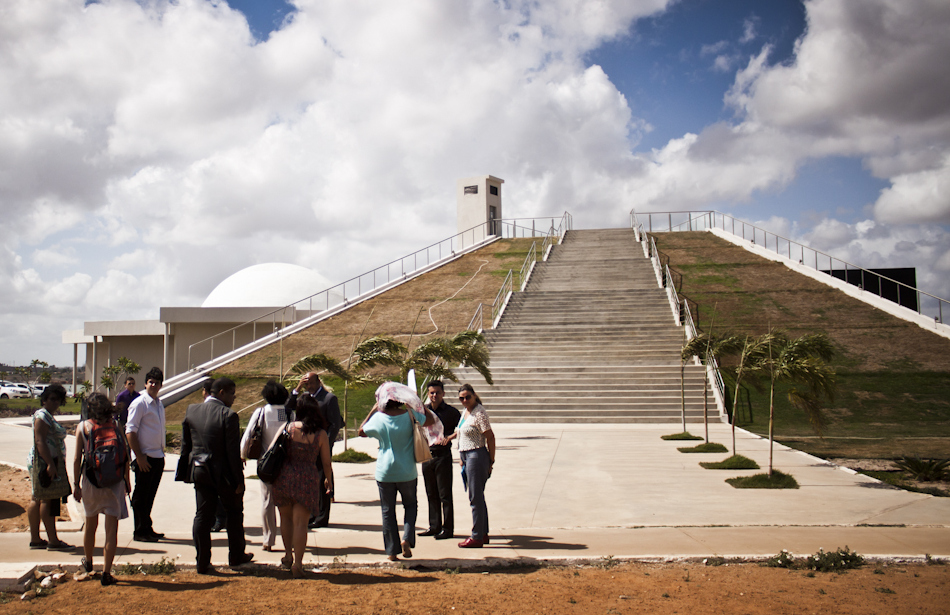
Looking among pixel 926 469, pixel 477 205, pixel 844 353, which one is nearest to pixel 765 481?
pixel 926 469

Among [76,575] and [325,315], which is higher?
[325,315]

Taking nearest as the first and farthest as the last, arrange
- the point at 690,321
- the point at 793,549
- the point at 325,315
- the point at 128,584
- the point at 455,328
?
the point at 128,584, the point at 793,549, the point at 690,321, the point at 455,328, the point at 325,315

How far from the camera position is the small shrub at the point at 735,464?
1125cm

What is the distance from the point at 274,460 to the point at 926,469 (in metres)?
9.29

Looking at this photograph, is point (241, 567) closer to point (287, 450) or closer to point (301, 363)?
point (287, 450)

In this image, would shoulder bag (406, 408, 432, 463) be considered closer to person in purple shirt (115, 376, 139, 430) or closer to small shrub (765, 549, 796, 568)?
small shrub (765, 549, 796, 568)

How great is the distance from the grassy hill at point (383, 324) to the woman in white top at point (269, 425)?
1257cm

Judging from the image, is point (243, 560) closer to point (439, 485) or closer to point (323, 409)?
point (439, 485)

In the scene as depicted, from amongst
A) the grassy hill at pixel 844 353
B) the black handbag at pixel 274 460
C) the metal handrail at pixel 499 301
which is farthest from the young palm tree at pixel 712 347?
the metal handrail at pixel 499 301

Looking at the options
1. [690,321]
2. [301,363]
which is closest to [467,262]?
[690,321]

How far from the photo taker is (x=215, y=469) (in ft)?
19.9

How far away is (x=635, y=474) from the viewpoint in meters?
10.9

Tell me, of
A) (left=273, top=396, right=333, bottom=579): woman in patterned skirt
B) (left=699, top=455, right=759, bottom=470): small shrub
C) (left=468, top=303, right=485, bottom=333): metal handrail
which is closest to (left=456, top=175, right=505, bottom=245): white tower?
(left=468, top=303, right=485, bottom=333): metal handrail

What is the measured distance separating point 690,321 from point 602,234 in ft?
69.0
